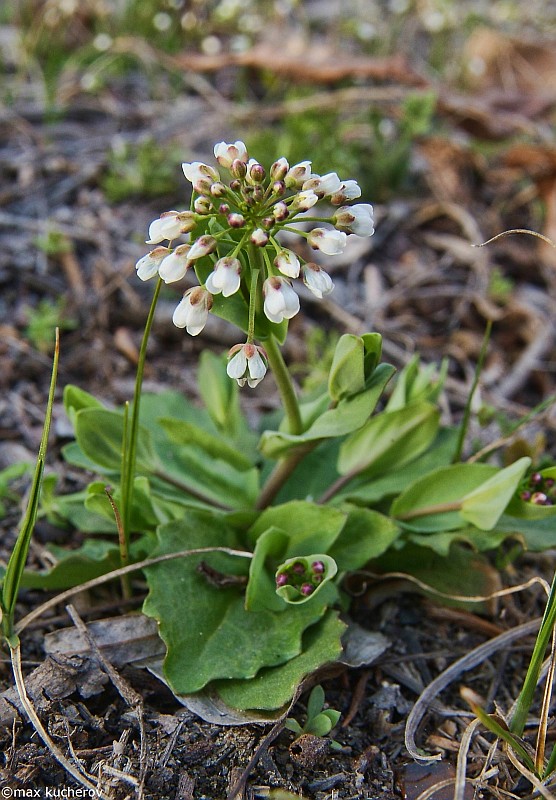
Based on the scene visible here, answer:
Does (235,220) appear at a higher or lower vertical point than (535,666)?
higher

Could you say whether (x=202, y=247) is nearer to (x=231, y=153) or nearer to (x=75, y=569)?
(x=231, y=153)

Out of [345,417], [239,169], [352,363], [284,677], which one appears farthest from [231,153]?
[284,677]

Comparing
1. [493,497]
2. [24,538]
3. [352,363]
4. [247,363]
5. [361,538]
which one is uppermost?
[247,363]

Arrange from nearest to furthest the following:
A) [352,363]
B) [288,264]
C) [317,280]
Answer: [288,264], [317,280], [352,363]

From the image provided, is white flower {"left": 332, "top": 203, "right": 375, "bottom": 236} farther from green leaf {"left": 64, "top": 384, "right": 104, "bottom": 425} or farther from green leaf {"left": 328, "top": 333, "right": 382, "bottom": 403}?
green leaf {"left": 64, "top": 384, "right": 104, "bottom": 425}

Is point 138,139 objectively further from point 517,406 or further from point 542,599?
point 542,599

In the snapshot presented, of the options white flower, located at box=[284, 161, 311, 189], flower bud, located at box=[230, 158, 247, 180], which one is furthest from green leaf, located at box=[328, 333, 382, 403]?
flower bud, located at box=[230, 158, 247, 180]

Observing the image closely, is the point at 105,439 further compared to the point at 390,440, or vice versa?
the point at 390,440
